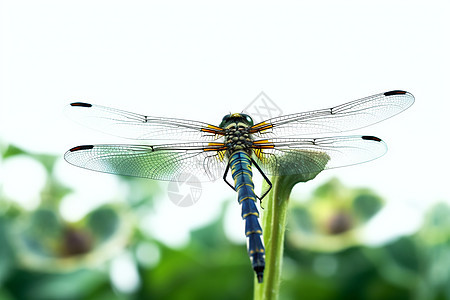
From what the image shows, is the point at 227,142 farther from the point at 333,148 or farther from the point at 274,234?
the point at 274,234

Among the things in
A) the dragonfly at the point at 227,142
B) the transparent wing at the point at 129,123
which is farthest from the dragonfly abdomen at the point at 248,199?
the transparent wing at the point at 129,123

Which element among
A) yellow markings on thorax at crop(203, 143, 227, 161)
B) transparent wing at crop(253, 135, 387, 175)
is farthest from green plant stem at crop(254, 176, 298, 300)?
yellow markings on thorax at crop(203, 143, 227, 161)

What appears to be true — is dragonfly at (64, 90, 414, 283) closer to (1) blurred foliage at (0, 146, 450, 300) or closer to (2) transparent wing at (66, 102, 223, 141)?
(2) transparent wing at (66, 102, 223, 141)

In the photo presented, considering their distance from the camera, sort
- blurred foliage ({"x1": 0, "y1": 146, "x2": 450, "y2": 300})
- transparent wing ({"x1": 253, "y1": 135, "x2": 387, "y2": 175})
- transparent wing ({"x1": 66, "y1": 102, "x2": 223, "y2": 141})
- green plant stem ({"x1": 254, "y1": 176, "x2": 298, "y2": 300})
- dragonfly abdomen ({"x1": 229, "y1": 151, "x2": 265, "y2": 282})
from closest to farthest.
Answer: green plant stem ({"x1": 254, "y1": 176, "x2": 298, "y2": 300}), dragonfly abdomen ({"x1": 229, "y1": 151, "x2": 265, "y2": 282}), transparent wing ({"x1": 253, "y1": 135, "x2": 387, "y2": 175}), transparent wing ({"x1": 66, "y1": 102, "x2": 223, "y2": 141}), blurred foliage ({"x1": 0, "y1": 146, "x2": 450, "y2": 300})

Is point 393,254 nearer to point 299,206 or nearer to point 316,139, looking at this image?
point 299,206

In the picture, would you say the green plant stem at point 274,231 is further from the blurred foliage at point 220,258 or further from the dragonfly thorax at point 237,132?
the blurred foliage at point 220,258

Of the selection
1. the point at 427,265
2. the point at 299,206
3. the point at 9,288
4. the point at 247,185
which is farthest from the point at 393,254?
the point at 9,288
